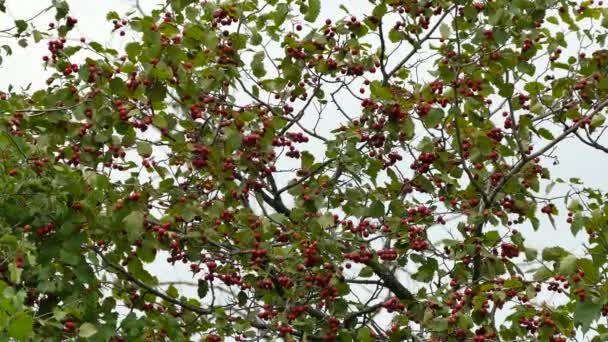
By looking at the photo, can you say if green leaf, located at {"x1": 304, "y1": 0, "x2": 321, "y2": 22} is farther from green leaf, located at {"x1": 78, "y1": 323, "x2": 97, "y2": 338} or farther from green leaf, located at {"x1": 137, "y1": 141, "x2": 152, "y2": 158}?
green leaf, located at {"x1": 78, "y1": 323, "x2": 97, "y2": 338}

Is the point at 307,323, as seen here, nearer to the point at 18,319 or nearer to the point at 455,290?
the point at 455,290

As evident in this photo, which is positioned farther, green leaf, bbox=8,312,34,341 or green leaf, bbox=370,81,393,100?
green leaf, bbox=370,81,393,100

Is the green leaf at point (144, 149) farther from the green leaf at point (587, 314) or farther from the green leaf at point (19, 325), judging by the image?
the green leaf at point (587, 314)

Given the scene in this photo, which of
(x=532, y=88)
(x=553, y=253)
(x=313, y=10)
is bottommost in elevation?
(x=553, y=253)

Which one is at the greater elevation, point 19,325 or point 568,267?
point 568,267

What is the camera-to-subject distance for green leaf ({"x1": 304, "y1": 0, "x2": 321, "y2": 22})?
32.0 feet

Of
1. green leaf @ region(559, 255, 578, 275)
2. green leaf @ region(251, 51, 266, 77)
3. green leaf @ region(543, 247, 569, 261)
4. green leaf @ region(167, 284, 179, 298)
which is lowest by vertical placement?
green leaf @ region(559, 255, 578, 275)

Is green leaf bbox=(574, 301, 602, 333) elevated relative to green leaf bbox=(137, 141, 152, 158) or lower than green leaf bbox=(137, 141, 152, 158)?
lower

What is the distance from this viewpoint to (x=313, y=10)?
9.80m

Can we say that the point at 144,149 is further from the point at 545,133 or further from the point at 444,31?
the point at 545,133

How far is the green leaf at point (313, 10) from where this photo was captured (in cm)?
976

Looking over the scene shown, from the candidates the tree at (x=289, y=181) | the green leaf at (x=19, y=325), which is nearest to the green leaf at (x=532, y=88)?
the tree at (x=289, y=181)

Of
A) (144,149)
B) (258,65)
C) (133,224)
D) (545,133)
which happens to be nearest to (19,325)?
(133,224)

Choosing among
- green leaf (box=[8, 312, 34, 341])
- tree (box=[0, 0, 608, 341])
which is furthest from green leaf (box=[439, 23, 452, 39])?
green leaf (box=[8, 312, 34, 341])
